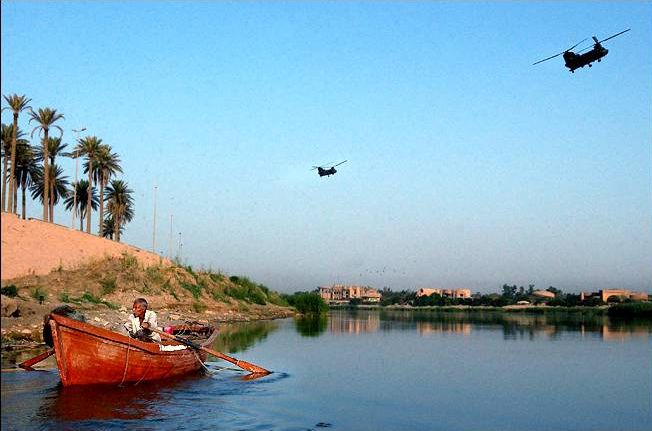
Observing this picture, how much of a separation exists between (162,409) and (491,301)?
121143 mm

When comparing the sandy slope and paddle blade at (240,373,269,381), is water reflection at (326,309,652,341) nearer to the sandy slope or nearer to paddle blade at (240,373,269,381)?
the sandy slope

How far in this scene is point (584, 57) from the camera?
12.5 meters

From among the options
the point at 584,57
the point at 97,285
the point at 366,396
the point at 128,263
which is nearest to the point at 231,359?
the point at 366,396

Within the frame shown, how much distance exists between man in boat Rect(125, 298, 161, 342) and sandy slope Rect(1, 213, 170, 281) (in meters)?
24.6

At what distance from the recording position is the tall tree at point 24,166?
50.5 meters

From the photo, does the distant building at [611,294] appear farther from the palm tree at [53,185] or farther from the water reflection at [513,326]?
the palm tree at [53,185]

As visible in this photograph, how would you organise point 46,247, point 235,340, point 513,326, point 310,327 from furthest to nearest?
1. point 513,326
2. point 46,247
3. point 310,327
4. point 235,340

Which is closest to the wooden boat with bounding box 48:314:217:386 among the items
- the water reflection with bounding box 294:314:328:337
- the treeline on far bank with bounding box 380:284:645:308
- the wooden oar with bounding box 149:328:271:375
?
the wooden oar with bounding box 149:328:271:375

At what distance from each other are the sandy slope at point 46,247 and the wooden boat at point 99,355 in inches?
995

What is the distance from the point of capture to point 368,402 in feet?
47.9

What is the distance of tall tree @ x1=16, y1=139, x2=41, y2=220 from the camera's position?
5050 cm

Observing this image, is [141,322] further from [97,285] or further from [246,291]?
[246,291]

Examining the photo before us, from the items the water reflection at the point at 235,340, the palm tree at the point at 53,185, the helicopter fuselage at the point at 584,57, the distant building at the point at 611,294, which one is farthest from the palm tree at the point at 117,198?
the distant building at the point at 611,294

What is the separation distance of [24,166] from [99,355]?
150 feet
